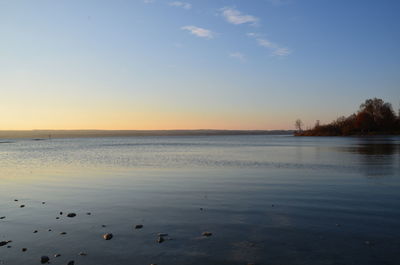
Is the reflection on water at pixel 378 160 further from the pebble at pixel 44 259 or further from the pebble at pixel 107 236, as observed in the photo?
the pebble at pixel 44 259

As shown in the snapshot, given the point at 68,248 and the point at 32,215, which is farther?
the point at 32,215

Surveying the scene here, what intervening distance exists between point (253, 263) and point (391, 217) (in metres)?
6.27

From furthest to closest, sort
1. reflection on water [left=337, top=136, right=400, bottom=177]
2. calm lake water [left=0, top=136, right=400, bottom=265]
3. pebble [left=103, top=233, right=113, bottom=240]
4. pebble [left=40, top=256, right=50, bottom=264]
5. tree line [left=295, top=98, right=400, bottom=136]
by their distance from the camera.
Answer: tree line [left=295, top=98, right=400, bottom=136] → reflection on water [left=337, top=136, right=400, bottom=177] → pebble [left=103, top=233, right=113, bottom=240] → calm lake water [left=0, top=136, right=400, bottom=265] → pebble [left=40, top=256, right=50, bottom=264]

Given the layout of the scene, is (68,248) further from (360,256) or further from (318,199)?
(318,199)

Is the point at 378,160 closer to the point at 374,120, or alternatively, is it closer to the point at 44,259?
the point at 44,259

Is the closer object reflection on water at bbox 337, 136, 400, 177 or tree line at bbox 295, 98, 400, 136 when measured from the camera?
reflection on water at bbox 337, 136, 400, 177

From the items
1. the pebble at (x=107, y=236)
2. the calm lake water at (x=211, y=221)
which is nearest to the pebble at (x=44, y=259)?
the calm lake water at (x=211, y=221)

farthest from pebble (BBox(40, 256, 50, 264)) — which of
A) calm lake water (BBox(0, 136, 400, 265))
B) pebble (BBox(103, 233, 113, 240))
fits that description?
pebble (BBox(103, 233, 113, 240))

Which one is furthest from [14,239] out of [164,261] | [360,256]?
[360,256]

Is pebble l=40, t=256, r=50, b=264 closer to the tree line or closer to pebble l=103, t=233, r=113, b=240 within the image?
pebble l=103, t=233, r=113, b=240

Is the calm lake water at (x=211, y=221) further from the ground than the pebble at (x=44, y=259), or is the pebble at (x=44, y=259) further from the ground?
the pebble at (x=44, y=259)

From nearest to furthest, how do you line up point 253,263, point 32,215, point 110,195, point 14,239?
point 253,263
point 14,239
point 32,215
point 110,195

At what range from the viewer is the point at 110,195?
16.9m

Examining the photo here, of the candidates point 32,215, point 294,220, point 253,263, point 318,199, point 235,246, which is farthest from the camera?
point 318,199
